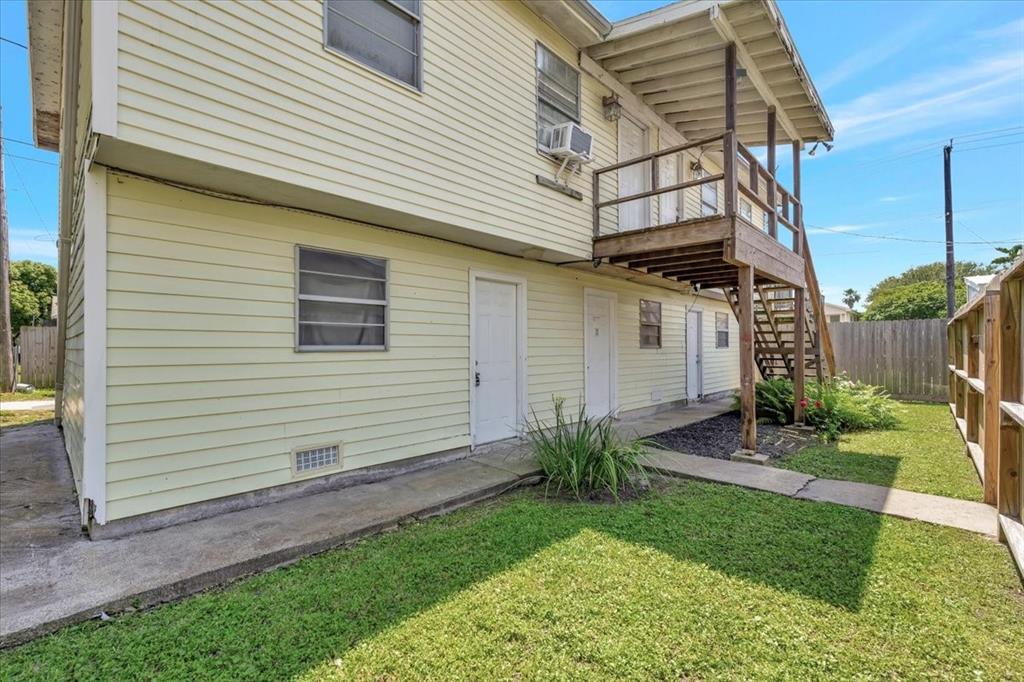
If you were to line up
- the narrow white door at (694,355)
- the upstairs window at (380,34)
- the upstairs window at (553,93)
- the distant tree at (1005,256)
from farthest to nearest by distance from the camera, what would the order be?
the distant tree at (1005,256) → the narrow white door at (694,355) → the upstairs window at (553,93) → the upstairs window at (380,34)

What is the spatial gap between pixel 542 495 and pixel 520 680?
2.51 metres

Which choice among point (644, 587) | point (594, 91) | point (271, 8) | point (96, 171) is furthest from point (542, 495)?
point (594, 91)

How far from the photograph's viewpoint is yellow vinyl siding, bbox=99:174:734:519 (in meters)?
3.48

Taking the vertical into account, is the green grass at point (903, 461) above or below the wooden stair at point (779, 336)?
below

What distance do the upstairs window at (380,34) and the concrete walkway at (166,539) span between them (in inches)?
159

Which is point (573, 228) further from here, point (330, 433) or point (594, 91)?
point (330, 433)

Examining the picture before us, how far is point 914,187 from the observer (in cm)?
2411

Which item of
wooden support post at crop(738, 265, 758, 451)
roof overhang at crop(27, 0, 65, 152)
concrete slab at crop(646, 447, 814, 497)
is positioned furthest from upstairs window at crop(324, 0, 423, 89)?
concrete slab at crop(646, 447, 814, 497)

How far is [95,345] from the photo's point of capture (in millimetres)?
3303

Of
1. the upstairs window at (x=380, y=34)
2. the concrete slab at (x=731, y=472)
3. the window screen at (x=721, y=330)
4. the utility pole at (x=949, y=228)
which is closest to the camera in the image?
the upstairs window at (x=380, y=34)

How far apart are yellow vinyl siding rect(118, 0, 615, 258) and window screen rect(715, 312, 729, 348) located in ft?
24.5

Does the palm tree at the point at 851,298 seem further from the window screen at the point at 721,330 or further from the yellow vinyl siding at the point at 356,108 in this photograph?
the yellow vinyl siding at the point at 356,108

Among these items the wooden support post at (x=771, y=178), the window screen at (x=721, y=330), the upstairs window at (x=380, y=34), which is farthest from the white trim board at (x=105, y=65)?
the window screen at (x=721, y=330)

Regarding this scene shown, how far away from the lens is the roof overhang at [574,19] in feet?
19.8
